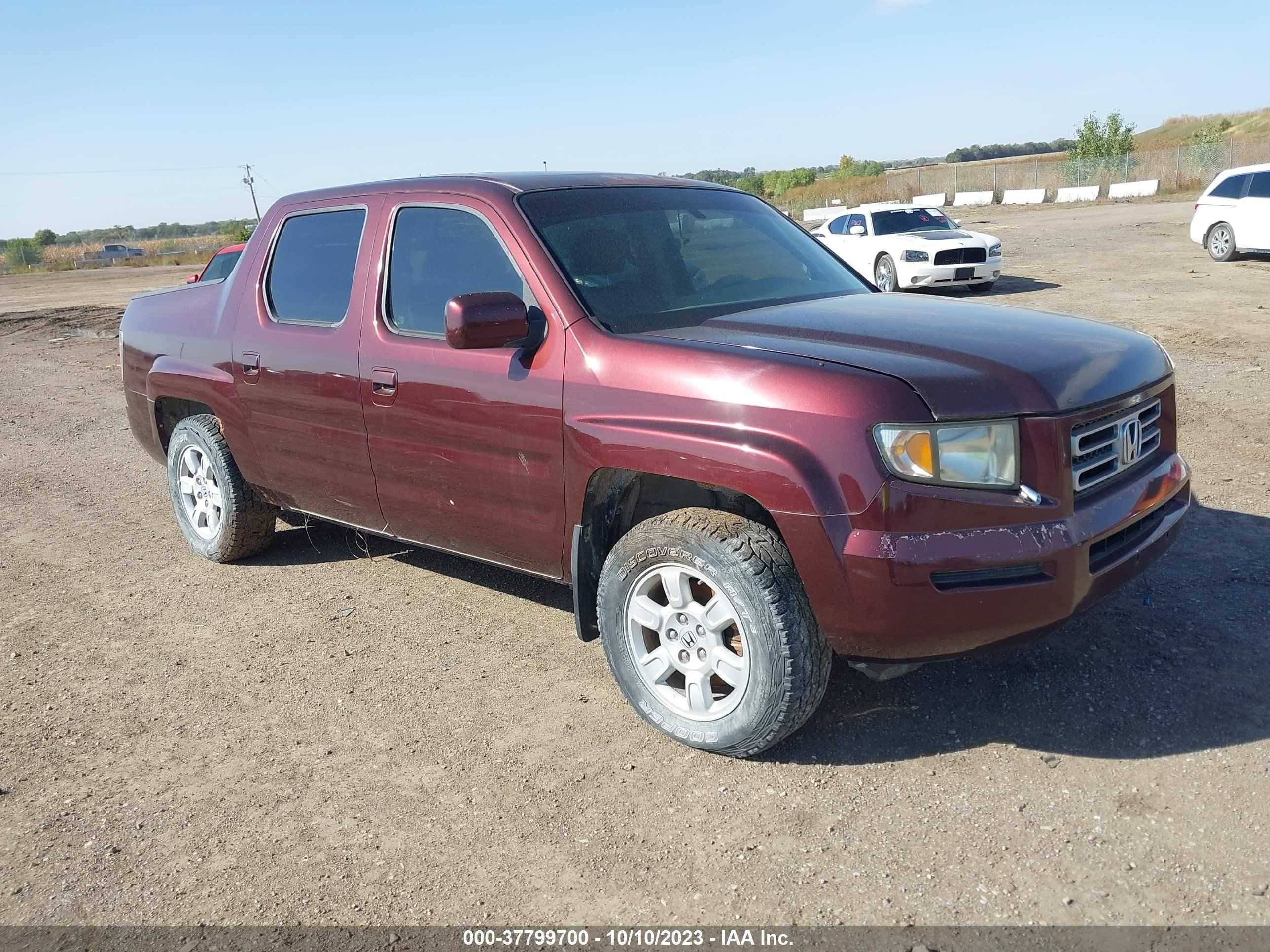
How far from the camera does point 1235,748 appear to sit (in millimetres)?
3344

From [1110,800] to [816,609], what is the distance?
40.9 inches

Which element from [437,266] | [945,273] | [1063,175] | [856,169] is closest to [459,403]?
[437,266]

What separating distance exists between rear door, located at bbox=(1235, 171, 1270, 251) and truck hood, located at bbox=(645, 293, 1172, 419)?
1605cm

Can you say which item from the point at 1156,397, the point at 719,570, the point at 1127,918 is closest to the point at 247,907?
the point at 719,570

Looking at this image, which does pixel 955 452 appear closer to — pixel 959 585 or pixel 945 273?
pixel 959 585

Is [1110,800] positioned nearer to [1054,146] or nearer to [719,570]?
[719,570]

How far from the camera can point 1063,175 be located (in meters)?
50.0

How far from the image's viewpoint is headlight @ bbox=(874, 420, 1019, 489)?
3.02 m

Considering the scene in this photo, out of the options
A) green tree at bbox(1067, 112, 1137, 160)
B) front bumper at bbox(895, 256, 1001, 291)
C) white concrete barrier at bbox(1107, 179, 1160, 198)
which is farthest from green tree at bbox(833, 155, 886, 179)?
front bumper at bbox(895, 256, 1001, 291)

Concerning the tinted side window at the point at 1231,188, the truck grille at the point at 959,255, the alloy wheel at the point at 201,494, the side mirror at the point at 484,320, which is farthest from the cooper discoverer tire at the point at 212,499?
the tinted side window at the point at 1231,188

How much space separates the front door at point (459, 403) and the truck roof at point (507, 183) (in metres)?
0.08

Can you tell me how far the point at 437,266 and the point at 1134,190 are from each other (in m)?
46.4

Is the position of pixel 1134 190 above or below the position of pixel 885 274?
above

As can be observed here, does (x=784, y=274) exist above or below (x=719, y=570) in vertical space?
above
